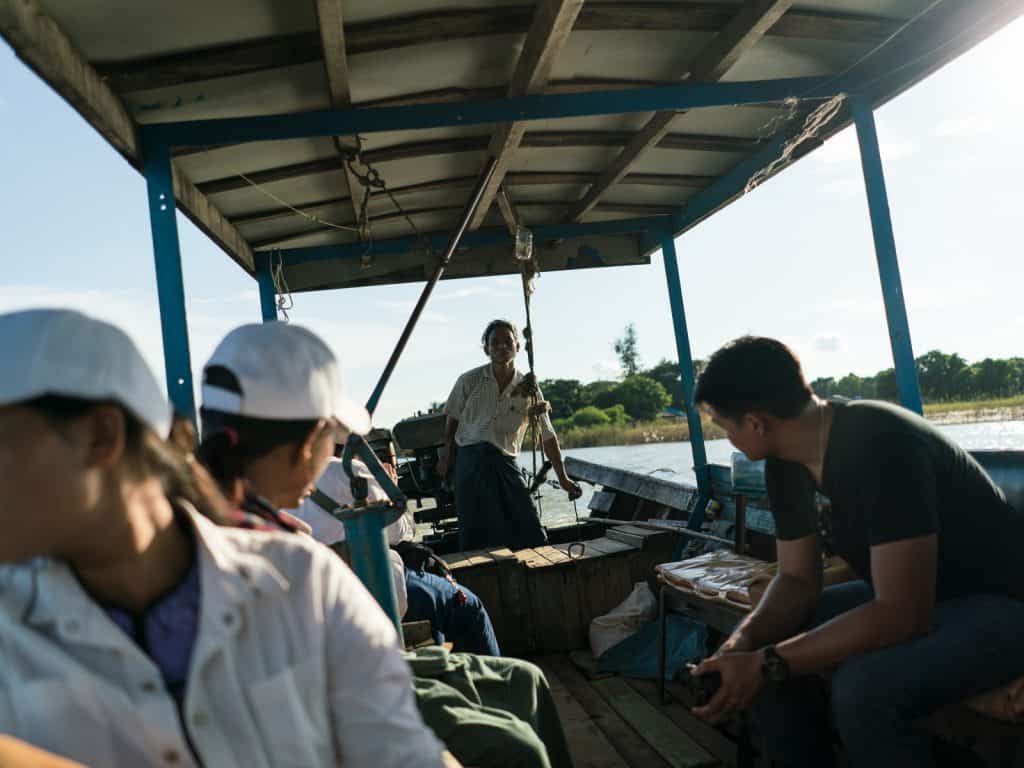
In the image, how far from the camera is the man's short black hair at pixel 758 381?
2.00 meters

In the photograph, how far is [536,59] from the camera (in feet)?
10.4

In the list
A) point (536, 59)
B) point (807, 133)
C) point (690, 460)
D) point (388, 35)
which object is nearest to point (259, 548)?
point (388, 35)

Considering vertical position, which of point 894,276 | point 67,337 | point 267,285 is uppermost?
point 267,285

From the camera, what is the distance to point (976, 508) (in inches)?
73.5

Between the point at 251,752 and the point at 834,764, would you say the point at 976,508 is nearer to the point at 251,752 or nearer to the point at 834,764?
the point at 834,764

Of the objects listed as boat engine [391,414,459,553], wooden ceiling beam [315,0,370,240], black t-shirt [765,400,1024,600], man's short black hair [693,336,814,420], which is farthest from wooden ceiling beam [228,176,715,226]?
black t-shirt [765,400,1024,600]

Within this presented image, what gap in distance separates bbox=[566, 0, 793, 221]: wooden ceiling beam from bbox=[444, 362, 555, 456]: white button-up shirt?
4.85 feet

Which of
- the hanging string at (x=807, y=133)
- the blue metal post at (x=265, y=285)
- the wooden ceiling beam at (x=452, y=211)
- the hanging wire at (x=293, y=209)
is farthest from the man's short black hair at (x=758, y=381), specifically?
the blue metal post at (x=265, y=285)

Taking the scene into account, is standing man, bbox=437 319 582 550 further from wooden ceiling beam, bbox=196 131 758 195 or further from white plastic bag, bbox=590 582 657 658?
wooden ceiling beam, bbox=196 131 758 195

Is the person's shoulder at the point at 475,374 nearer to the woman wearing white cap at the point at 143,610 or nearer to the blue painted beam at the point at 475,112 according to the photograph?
the blue painted beam at the point at 475,112

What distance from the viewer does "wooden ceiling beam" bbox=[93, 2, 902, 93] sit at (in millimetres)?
2994

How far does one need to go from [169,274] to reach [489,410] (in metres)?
2.14

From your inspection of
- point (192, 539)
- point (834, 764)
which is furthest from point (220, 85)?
point (834, 764)

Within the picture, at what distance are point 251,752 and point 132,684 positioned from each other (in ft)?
0.55
